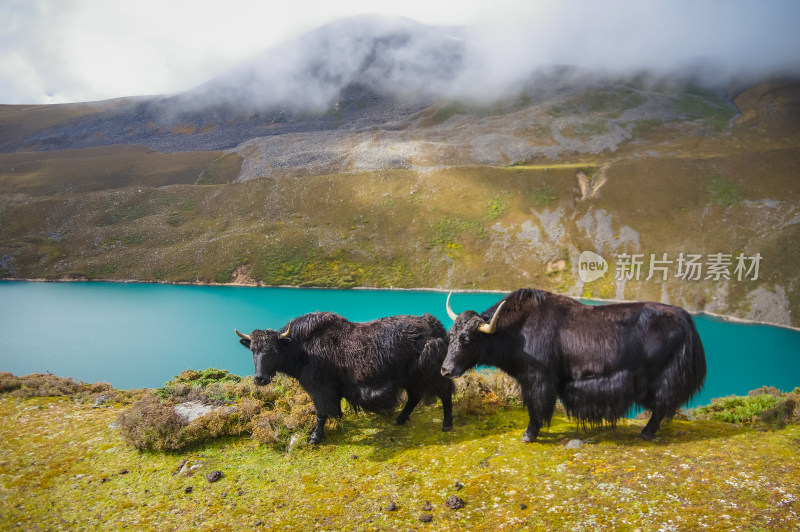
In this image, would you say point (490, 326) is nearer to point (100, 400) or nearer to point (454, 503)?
point (454, 503)

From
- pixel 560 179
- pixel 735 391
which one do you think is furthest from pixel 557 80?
pixel 735 391

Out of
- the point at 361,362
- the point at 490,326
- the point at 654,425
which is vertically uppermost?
the point at 490,326

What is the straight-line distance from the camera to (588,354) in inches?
282

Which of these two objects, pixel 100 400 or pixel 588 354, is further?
pixel 100 400

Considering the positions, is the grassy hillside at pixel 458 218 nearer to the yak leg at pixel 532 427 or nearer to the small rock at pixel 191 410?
the small rock at pixel 191 410

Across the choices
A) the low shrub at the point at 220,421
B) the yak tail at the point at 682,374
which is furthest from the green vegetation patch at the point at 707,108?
the low shrub at the point at 220,421

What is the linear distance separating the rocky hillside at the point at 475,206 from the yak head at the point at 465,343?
1523 inches

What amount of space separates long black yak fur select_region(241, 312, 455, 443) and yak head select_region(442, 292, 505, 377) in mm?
631

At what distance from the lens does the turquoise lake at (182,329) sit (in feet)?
76.7

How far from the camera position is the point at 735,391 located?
21641 mm

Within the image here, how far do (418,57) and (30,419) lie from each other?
552ft

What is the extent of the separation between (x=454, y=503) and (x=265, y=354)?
434 centimetres

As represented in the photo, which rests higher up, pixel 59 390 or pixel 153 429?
pixel 153 429

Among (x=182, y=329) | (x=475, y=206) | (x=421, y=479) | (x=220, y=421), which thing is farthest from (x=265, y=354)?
(x=475, y=206)
